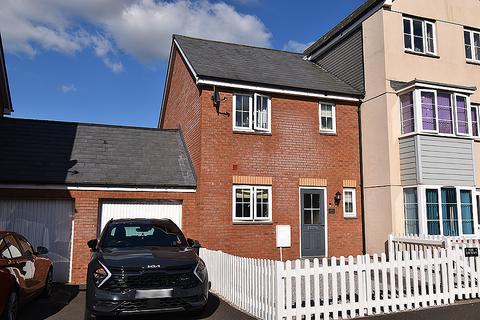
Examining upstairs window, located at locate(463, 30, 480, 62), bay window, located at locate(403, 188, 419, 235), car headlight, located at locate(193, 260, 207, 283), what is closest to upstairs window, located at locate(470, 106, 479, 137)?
upstairs window, located at locate(463, 30, 480, 62)

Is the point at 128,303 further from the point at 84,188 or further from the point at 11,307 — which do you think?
the point at 84,188

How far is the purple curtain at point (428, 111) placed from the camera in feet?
43.3

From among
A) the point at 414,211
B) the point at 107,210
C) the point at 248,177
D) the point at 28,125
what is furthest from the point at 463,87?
the point at 28,125

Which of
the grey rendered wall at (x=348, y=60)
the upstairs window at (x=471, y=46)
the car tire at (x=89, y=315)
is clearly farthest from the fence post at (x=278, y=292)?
the upstairs window at (x=471, y=46)

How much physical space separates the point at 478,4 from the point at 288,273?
1451cm

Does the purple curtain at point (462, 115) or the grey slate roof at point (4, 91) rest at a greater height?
the grey slate roof at point (4, 91)

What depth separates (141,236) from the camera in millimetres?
7754

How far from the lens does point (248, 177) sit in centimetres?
1307

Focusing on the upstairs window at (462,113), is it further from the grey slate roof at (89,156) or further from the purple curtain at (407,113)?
the grey slate roof at (89,156)

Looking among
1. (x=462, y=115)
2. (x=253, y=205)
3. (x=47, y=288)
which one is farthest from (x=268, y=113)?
(x=47, y=288)

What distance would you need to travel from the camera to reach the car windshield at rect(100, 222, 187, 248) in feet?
24.6

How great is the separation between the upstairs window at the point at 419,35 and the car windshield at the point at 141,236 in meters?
10.9

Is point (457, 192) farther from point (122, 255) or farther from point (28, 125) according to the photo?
point (28, 125)

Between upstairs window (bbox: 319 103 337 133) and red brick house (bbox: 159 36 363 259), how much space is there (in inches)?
A: 1.4
